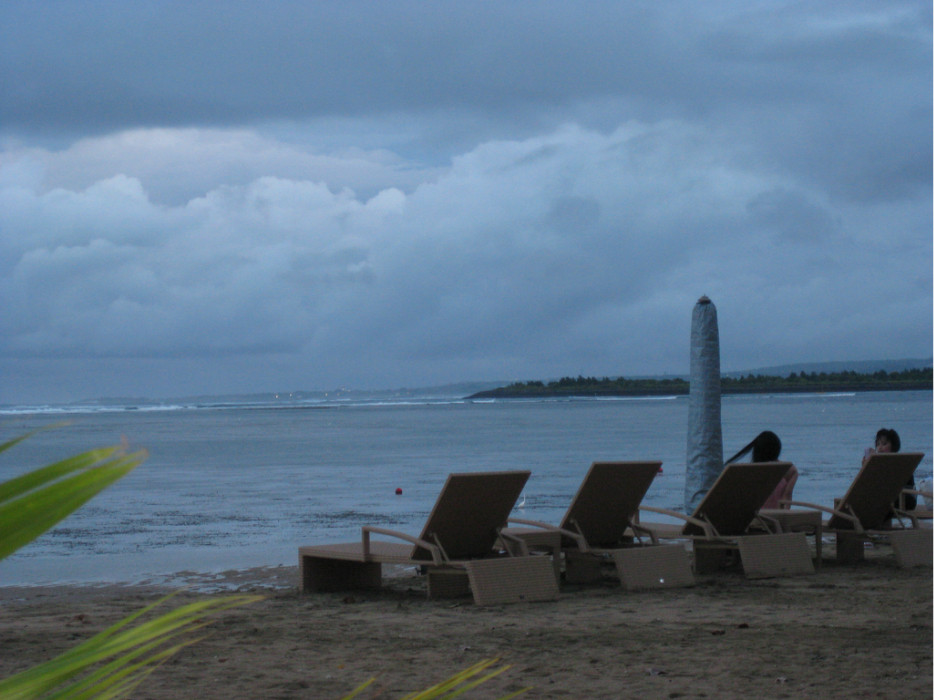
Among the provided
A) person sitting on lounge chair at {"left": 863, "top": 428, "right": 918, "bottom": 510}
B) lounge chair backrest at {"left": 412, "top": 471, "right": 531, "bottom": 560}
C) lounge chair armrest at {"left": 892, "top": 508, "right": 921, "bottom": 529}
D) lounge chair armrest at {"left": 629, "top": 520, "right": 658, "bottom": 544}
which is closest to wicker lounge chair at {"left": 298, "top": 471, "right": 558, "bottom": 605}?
lounge chair backrest at {"left": 412, "top": 471, "right": 531, "bottom": 560}

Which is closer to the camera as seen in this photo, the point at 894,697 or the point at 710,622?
the point at 894,697

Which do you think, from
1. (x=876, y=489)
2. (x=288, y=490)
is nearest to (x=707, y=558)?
(x=876, y=489)

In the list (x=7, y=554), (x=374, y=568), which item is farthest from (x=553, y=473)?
(x=7, y=554)

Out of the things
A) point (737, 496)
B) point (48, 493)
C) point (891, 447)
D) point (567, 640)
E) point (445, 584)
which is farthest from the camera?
point (891, 447)

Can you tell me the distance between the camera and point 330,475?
20.3 m

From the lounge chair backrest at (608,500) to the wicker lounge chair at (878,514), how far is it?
55.9 inches

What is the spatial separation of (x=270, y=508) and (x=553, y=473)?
6.54 m

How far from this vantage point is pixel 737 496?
25.4 ft

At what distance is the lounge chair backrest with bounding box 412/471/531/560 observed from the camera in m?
6.65

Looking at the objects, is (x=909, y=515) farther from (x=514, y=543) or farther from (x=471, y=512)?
(x=471, y=512)

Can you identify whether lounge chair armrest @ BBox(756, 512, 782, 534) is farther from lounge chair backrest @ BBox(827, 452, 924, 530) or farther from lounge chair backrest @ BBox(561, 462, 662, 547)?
lounge chair backrest @ BBox(561, 462, 662, 547)

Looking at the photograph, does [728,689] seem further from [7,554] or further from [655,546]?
[7,554]

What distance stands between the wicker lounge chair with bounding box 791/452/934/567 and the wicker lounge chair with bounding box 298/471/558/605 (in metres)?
2.38

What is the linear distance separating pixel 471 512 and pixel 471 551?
37cm
